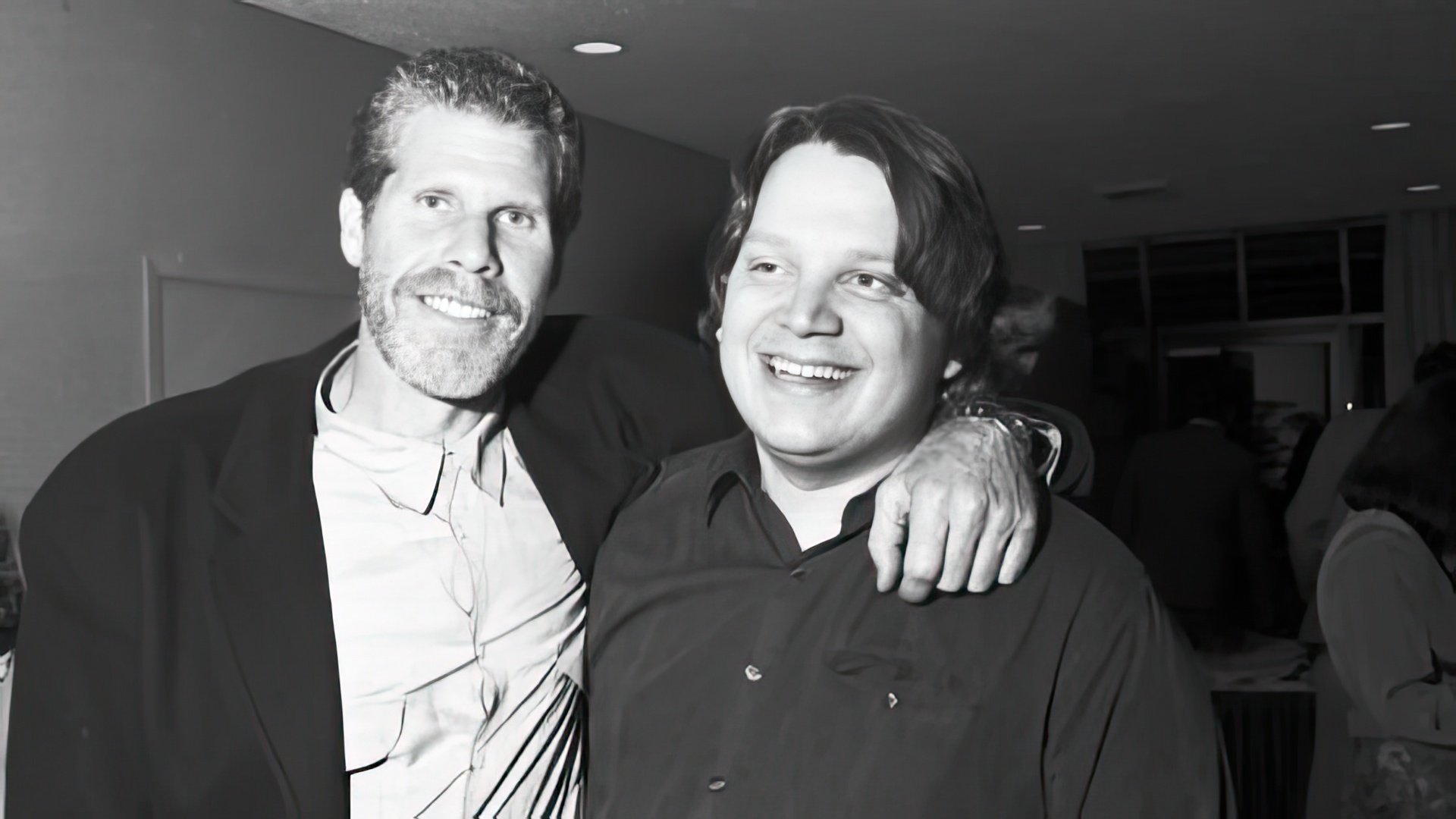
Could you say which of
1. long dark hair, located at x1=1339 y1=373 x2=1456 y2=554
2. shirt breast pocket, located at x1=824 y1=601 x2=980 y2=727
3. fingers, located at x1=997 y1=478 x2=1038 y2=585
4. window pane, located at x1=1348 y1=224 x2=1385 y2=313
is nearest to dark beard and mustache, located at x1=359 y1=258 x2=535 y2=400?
shirt breast pocket, located at x1=824 y1=601 x2=980 y2=727

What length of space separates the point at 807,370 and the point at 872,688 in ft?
1.16

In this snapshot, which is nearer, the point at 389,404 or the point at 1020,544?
the point at 1020,544

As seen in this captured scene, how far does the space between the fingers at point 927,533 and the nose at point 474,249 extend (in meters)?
0.61

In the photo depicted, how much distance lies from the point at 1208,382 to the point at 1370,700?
34.7 inches

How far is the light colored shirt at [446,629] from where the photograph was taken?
1280 mm

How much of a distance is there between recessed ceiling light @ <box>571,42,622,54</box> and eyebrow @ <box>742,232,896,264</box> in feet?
3.90

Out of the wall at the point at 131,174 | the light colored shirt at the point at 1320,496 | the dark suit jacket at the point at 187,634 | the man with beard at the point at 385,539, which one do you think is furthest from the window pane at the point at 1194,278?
the dark suit jacket at the point at 187,634

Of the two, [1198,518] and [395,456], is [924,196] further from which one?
[1198,518]

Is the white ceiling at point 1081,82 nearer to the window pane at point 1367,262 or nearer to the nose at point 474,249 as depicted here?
the window pane at point 1367,262

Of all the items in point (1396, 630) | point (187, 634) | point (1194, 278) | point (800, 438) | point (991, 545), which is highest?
point (1194, 278)

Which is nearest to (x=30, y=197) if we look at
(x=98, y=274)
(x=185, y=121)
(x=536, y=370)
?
(x=98, y=274)

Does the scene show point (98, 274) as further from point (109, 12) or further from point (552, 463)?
point (552, 463)

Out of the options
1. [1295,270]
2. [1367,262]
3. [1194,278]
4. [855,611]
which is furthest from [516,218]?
[1367,262]

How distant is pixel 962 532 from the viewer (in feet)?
3.65
